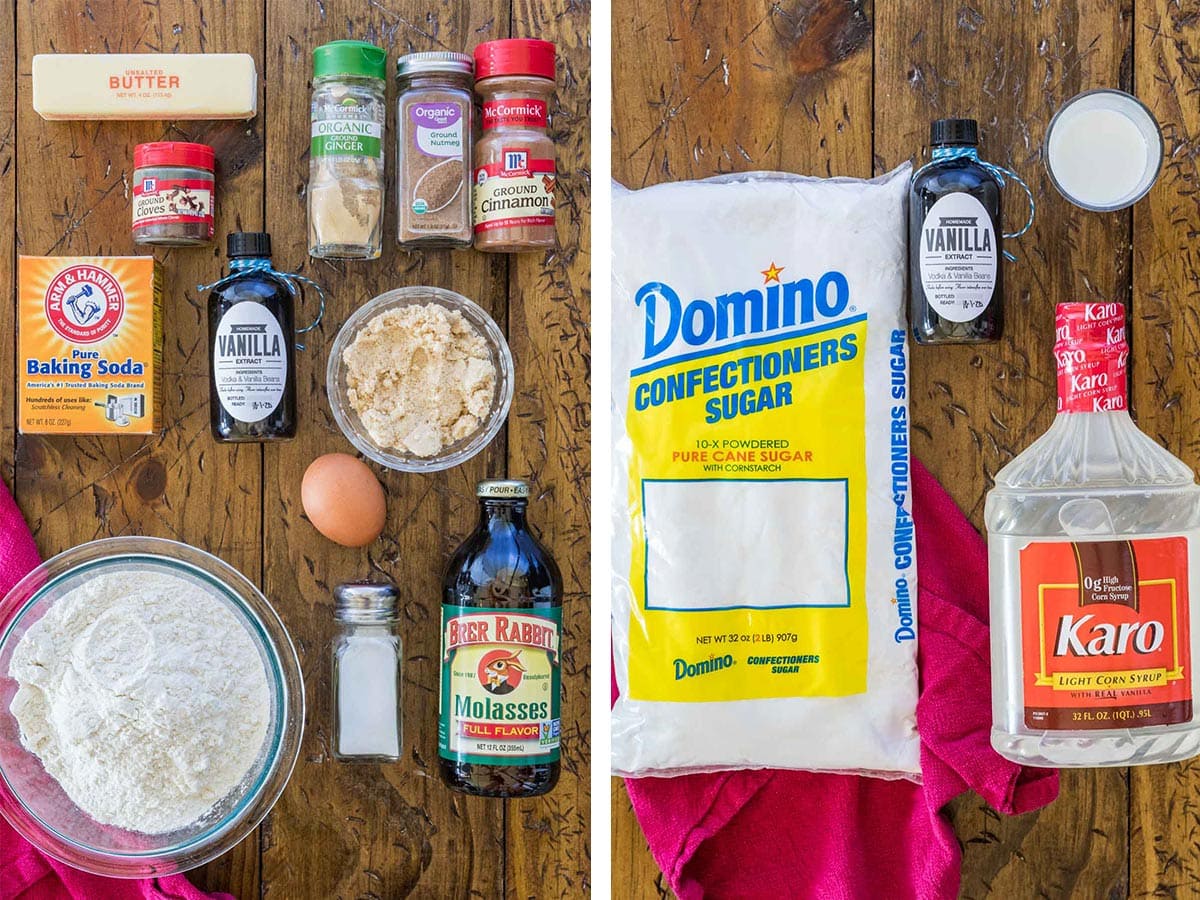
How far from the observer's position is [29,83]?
2.87 feet

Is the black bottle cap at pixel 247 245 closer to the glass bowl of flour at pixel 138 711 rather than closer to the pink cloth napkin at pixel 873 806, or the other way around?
the glass bowl of flour at pixel 138 711

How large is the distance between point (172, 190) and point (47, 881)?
1.82 feet

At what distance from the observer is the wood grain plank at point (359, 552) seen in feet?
2.86

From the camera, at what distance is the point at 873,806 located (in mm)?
855

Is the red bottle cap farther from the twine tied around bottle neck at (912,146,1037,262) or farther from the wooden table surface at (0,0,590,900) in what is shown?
the wooden table surface at (0,0,590,900)

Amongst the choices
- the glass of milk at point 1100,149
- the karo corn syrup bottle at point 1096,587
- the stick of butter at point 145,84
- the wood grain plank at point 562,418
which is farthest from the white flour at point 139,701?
the glass of milk at point 1100,149

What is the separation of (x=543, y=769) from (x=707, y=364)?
0.34 metres

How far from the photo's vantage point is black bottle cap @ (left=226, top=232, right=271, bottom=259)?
32.9 inches

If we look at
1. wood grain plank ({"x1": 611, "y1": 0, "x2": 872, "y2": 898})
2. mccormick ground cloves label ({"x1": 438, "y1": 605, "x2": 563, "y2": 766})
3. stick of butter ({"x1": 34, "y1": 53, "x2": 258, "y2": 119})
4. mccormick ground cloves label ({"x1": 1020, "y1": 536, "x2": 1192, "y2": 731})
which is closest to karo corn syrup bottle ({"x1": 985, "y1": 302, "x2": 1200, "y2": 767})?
mccormick ground cloves label ({"x1": 1020, "y1": 536, "x2": 1192, "y2": 731})

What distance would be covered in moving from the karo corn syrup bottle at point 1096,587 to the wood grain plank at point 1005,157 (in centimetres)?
5

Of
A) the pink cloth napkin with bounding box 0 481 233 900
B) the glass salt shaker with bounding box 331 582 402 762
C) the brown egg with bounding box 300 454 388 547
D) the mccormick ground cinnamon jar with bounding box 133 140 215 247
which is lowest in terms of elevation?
the pink cloth napkin with bounding box 0 481 233 900

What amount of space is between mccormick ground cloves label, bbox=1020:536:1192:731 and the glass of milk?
279 mm

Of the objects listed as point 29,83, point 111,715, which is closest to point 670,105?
point 29,83

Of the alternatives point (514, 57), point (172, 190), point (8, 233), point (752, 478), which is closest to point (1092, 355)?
point (752, 478)
